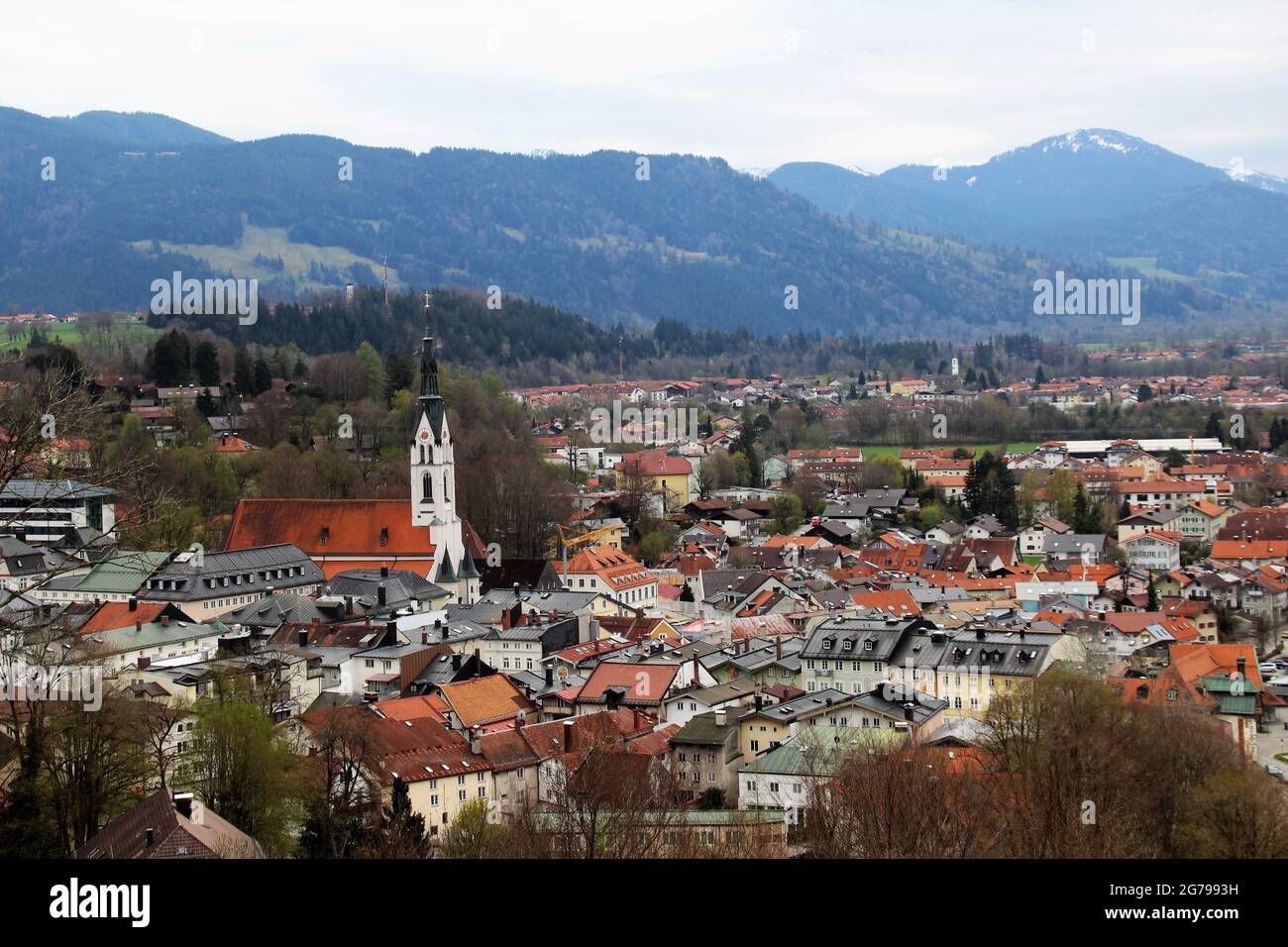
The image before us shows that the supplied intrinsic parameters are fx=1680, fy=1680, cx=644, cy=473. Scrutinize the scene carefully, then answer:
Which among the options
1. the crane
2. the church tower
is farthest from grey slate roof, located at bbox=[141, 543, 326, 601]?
the crane

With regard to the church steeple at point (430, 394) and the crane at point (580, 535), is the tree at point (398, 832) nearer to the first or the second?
the church steeple at point (430, 394)

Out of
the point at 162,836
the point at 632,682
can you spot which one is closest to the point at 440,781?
the point at 632,682

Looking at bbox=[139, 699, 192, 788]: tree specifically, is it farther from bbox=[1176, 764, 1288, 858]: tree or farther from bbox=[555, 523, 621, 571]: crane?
bbox=[555, 523, 621, 571]: crane

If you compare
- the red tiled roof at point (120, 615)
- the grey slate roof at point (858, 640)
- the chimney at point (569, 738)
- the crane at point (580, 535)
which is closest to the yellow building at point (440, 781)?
the chimney at point (569, 738)

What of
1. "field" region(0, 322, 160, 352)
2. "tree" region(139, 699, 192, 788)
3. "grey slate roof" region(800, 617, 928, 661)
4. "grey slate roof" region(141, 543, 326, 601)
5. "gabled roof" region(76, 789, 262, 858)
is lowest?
"grey slate roof" region(800, 617, 928, 661)
